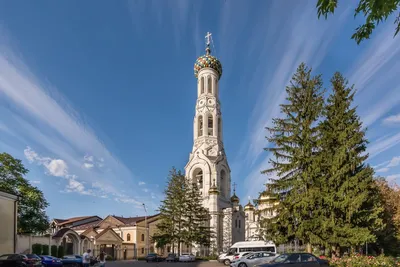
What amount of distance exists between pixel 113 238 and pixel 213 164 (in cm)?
1963

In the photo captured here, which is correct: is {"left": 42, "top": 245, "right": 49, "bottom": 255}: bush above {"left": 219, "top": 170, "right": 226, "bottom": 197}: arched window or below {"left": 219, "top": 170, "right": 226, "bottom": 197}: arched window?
below

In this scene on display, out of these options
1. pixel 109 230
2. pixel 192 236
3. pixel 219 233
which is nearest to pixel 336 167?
pixel 192 236

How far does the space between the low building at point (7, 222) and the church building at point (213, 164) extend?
3333 cm

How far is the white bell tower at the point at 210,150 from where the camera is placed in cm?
5712

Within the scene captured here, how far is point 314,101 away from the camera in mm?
26594

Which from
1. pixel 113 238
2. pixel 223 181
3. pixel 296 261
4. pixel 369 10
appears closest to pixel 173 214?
pixel 113 238

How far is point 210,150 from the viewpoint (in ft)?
200

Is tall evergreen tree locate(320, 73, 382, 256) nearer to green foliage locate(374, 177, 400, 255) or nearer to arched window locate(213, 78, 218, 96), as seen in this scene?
green foliage locate(374, 177, 400, 255)

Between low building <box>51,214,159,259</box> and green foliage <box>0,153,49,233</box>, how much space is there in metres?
4.87

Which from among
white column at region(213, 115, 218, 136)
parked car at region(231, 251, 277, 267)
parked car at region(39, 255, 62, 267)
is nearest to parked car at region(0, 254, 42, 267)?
parked car at region(39, 255, 62, 267)

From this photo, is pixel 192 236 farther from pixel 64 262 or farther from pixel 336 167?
pixel 336 167

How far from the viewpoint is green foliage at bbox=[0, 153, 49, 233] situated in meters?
36.6

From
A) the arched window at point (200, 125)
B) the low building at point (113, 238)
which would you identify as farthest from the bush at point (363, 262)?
the arched window at point (200, 125)

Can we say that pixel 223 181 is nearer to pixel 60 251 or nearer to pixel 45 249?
pixel 60 251
